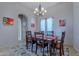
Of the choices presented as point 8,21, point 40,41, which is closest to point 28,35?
point 40,41

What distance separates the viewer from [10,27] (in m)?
2.49

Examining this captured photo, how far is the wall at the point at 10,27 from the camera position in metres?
2.46

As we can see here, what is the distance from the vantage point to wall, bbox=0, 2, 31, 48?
2.46 m

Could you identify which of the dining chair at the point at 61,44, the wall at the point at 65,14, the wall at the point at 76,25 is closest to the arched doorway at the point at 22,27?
the wall at the point at 65,14

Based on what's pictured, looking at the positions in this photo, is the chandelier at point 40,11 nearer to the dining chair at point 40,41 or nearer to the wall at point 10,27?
the wall at point 10,27

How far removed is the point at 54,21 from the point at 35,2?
45 centimetres

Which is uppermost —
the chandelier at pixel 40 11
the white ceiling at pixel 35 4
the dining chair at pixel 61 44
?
the white ceiling at pixel 35 4

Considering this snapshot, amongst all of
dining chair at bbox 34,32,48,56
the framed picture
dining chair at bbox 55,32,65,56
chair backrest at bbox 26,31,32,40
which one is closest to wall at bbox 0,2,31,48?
the framed picture

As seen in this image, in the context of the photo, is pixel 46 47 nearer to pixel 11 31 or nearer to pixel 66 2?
pixel 11 31

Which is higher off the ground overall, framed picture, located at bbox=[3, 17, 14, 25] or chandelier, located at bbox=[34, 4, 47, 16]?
chandelier, located at bbox=[34, 4, 47, 16]

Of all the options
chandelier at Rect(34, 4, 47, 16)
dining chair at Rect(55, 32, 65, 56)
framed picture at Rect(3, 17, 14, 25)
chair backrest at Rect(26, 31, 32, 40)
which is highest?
chandelier at Rect(34, 4, 47, 16)

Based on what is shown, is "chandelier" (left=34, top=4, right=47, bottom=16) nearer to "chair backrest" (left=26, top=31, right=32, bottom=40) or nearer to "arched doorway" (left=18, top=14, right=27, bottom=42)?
"arched doorway" (left=18, top=14, right=27, bottom=42)

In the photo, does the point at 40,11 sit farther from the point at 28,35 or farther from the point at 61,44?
the point at 61,44

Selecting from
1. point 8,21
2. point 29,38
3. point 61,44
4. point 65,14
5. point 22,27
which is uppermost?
point 65,14
